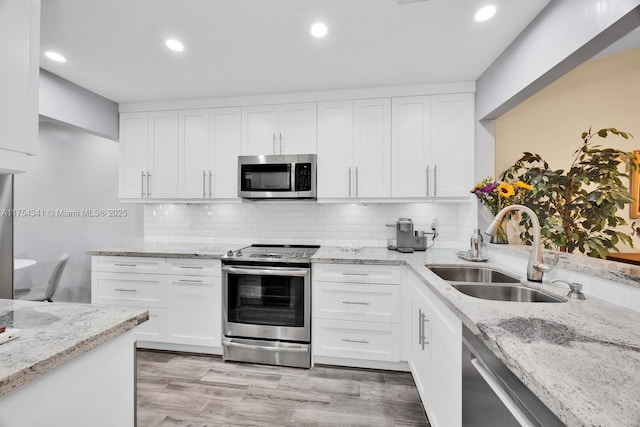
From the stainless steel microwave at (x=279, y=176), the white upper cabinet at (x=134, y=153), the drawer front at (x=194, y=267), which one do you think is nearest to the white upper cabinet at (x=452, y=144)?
the stainless steel microwave at (x=279, y=176)

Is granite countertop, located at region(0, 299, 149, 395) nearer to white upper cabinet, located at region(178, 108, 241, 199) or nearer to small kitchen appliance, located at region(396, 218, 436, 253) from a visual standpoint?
white upper cabinet, located at region(178, 108, 241, 199)

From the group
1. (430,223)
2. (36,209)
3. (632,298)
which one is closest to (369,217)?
(430,223)

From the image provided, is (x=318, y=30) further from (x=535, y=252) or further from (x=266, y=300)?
(x=266, y=300)

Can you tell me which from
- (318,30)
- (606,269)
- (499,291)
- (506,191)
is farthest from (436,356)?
(318,30)

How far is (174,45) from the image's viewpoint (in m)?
2.13

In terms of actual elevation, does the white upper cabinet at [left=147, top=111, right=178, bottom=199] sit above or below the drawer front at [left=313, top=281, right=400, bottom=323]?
above

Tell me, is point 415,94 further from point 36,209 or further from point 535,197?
point 36,209

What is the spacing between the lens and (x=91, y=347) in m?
0.80

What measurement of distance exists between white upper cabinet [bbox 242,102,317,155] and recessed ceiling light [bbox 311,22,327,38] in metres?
0.94

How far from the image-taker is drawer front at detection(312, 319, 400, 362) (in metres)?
2.41

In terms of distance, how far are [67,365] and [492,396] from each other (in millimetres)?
1264

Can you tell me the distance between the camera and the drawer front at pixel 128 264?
277 centimetres

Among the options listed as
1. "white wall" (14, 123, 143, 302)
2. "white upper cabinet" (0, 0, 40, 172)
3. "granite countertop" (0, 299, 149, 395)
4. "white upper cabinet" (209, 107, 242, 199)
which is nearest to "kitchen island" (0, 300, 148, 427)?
"granite countertop" (0, 299, 149, 395)

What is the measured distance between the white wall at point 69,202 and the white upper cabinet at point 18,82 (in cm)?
333
